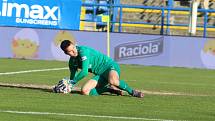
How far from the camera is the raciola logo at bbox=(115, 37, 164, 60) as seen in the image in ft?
84.5

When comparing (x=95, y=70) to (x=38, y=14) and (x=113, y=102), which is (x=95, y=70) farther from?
(x=38, y=14)

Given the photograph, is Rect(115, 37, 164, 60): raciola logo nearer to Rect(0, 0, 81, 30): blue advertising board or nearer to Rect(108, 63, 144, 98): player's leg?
Rect(0, 0, 81, 30): blue advertising board

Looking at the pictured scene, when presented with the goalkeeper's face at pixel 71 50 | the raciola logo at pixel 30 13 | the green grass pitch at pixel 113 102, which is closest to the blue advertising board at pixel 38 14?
the raciola logo at pixel 30 13

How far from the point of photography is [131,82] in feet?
59.6

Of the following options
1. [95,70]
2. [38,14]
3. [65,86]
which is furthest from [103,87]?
[38,14]

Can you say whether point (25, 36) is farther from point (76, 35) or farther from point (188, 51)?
point (188, 51)

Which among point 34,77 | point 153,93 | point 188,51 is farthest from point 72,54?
point 188,51

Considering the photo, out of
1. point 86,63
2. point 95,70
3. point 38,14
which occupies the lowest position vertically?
point 95,70

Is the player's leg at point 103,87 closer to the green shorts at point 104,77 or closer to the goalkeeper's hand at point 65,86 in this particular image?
the green shorts at point 104,77

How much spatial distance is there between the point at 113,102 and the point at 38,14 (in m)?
17.1

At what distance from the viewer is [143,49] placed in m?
25.8

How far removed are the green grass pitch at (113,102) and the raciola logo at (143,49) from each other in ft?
19.6

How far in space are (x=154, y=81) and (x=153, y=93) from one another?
12.3 ft

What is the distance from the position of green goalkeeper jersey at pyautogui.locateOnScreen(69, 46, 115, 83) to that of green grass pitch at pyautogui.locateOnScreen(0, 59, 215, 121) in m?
0.48
